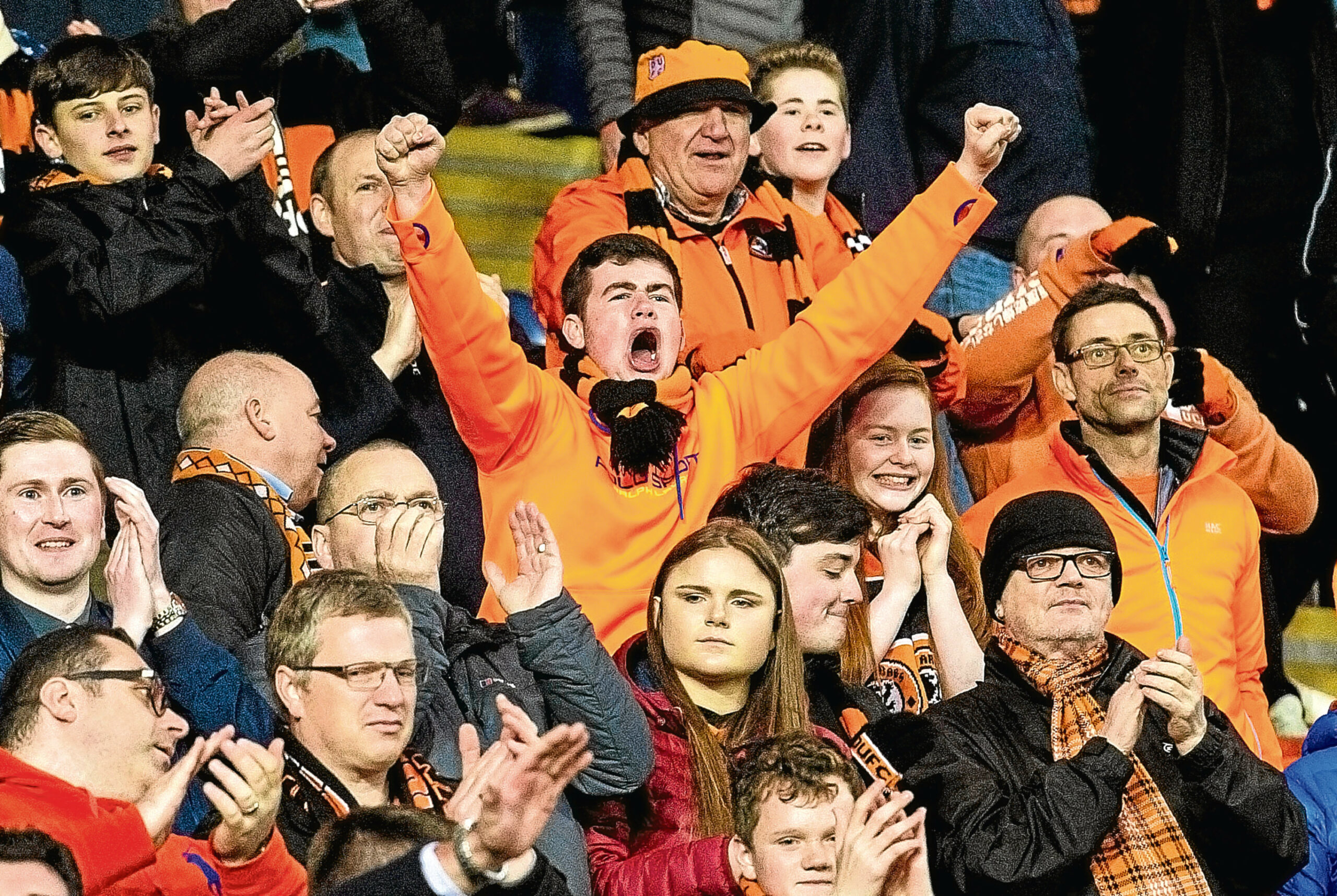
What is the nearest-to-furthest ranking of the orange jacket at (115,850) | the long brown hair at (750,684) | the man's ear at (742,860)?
the orange jacket at (115,850), the man's ear at (742,860), the long brown hair at (750,684)

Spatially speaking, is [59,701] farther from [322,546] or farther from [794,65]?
[794,65]

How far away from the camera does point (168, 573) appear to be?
17.7ft

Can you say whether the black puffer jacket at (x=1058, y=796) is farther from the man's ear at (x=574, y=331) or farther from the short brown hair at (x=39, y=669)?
the short brown hair at (x=39, y=669)

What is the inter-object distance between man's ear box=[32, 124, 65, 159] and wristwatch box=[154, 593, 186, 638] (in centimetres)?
155

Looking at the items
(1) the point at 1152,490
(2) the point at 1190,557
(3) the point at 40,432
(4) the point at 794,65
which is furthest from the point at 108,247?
(2) the point at 1190,557

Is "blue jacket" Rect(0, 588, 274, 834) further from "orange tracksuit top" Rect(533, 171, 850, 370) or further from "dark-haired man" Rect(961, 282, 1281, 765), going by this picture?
"dark-haired man" Rect(961, 282, 1281, 765)

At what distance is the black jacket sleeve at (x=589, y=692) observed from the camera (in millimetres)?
5059

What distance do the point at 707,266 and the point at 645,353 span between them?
664 millimetres

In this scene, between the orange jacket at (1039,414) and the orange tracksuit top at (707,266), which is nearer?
the orange tracksuit top at (707,266)

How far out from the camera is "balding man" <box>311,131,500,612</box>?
6.43 meters

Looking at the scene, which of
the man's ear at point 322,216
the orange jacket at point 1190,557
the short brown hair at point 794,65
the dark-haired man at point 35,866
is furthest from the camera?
the short brown hair at point 794,65

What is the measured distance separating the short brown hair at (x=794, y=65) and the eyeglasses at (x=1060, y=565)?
6.89 ft

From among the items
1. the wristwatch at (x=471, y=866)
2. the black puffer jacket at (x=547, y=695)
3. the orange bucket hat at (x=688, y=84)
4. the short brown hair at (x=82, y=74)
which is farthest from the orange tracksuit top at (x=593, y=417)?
the wristwatch at (x=471, y=866)

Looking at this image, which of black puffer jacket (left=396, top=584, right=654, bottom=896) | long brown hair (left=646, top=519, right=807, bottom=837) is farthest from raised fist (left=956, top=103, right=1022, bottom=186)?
black puffer jacket (left=396, top=584, right=654, bottom=896)
